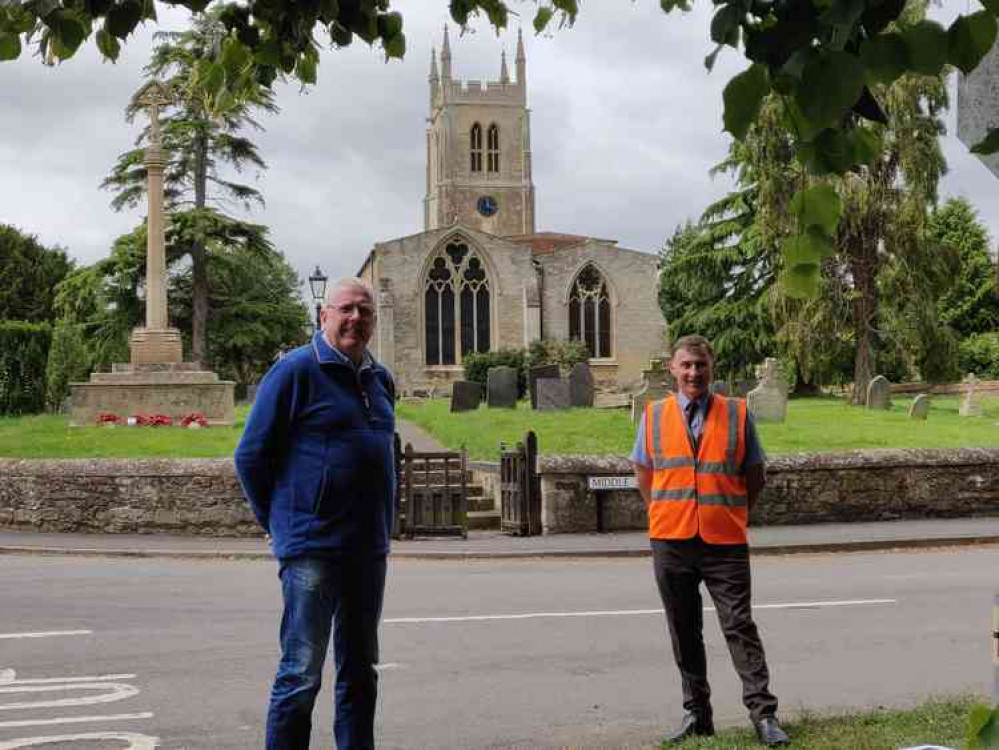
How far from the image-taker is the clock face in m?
75.2

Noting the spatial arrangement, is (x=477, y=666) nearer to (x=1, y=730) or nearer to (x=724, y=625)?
(x=724, y=625)

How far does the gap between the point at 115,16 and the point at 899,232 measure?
107ft

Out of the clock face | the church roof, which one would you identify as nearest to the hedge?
the church roof

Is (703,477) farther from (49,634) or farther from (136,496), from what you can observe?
(136,496)

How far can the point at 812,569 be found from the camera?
1259 cm

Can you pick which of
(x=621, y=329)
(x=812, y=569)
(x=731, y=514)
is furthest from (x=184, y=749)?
(x=621, y=329)

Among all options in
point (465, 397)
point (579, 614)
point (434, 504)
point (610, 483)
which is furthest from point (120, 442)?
point (579, 614)

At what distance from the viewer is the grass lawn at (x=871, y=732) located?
5.18 metres

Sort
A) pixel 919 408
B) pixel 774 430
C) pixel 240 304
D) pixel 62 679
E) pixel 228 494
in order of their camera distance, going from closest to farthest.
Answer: pixel 62 679 → pixel 228 494 → pixel 774 430 → pixel 919 408 → pixel 240 304

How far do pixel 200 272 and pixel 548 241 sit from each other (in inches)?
939

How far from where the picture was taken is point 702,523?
564cm

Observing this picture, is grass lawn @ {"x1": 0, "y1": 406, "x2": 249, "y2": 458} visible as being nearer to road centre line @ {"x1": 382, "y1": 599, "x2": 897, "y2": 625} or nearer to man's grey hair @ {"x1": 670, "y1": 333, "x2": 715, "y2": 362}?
road centre line @ {"x1": 382, "y1": 599, "x2": 897, "y2": 625}

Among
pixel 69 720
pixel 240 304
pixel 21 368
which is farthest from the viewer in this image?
pixel 240 304

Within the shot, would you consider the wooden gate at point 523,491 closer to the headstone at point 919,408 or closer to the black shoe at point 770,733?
the black shoe at point 770,733
